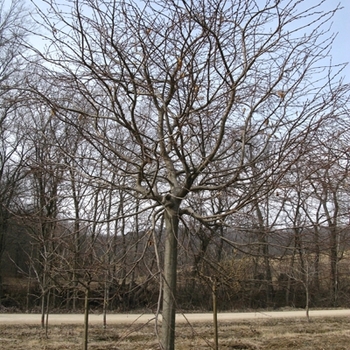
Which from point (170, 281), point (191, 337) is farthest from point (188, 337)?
point (170, 281)

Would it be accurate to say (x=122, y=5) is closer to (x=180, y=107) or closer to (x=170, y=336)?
(x=180, y=107)

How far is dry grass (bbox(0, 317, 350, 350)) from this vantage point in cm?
783

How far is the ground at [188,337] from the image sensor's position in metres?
7.84

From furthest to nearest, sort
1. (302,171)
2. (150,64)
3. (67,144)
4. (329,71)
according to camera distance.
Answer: (67,144) → (150,64) → (329,71) → (302,171)

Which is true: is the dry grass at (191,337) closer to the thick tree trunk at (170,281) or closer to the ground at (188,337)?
the ground at (188,337)

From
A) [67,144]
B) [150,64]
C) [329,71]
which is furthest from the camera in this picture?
[67,144]

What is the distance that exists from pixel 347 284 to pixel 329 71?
62.3 feet

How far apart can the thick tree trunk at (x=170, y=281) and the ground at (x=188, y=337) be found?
341 centimetres

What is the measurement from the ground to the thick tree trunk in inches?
134

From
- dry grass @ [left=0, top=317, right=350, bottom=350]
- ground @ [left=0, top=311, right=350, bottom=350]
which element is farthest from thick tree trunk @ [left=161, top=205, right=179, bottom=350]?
dry grass @ [left=0, top=317, right=350, bottom=350]

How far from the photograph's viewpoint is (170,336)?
306 centimetres

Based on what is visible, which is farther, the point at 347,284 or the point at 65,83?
the point at 347,284

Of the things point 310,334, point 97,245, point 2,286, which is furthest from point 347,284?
point 97,245

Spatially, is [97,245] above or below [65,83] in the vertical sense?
below
